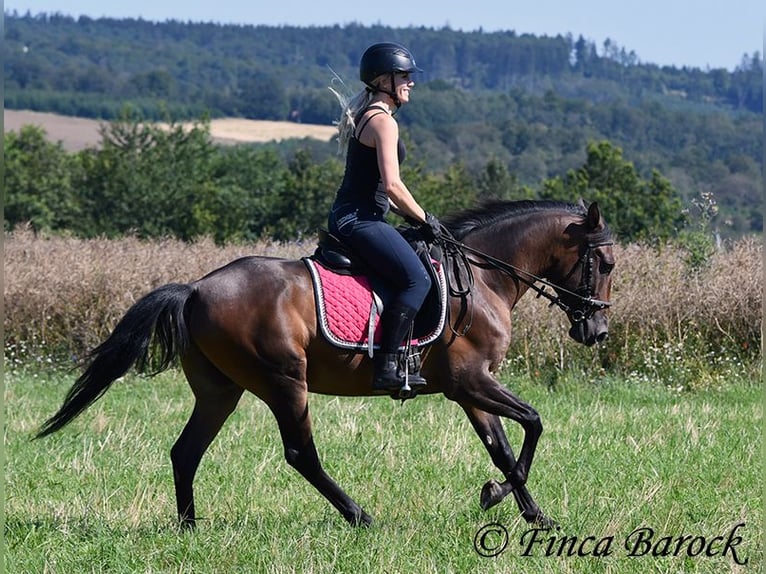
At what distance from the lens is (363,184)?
6898 mm

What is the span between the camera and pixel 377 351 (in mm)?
6816

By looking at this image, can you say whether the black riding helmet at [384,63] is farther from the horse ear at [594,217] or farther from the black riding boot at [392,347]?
the horse ear at [594,217]

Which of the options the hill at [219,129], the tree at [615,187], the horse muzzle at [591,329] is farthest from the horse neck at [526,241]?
the hill at [219,129]

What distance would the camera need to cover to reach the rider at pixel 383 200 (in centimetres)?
670

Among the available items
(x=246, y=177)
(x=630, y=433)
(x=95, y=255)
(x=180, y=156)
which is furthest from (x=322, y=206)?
(x=630, y=433)

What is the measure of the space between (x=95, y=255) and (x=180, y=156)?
39180 mm

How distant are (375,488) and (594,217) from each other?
226cm

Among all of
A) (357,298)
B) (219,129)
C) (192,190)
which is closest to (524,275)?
(357,298)

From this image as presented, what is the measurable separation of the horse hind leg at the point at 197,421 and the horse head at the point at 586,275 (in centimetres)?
224

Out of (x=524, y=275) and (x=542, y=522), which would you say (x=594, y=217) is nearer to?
(x=524, y=275)

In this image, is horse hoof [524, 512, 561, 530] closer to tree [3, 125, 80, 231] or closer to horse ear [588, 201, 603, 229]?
horse ear [588, 201, 603, 229]

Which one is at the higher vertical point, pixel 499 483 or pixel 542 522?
pixel 499 483

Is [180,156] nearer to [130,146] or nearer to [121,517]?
[130,146]

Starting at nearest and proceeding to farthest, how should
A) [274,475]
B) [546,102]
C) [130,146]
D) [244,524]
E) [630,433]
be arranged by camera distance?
[244,524] < [274,475] < [630,433] < [130,146] < [546,102]
